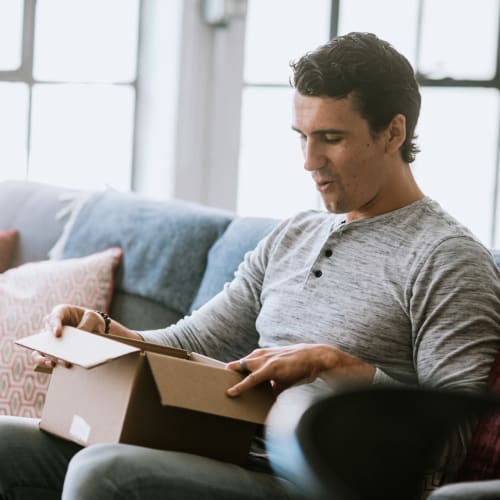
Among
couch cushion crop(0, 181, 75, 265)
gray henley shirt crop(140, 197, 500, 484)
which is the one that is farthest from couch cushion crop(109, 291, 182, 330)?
gray henley shirt crop(140, 197, 500, 484)

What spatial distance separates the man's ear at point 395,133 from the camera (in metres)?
1.58

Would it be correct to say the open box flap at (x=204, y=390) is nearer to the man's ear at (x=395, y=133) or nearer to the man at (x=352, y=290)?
the man at (x=352, y=290)

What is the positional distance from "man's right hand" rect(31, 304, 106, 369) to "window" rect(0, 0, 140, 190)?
5.32ft

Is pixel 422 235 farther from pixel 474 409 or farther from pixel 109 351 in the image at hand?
pixel 474 409

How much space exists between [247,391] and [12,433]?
0.47m

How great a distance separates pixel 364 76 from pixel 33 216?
1353 millimetres

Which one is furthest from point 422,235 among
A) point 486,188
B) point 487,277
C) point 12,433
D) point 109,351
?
point 486,188

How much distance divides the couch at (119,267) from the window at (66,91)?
744mm

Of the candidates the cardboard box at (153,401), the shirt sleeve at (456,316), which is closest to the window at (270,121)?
the shirt sleeve at (456,316)

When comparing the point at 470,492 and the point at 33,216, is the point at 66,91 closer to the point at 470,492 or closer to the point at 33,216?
the point at 33,216

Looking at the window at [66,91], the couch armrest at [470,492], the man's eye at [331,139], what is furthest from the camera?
the window at [66,91]

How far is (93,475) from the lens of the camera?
1227 millimetres

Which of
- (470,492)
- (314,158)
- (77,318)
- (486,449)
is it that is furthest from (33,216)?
(470,492)

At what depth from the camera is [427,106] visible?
9.00 ft
